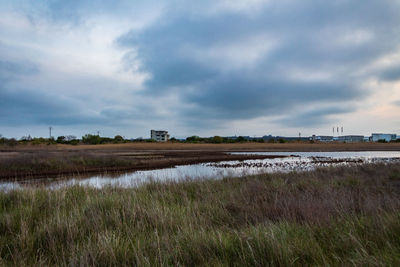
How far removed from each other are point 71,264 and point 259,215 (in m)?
3.75

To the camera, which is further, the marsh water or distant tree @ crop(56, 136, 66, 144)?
distant tree @ crop(56, 136, 66, 144)

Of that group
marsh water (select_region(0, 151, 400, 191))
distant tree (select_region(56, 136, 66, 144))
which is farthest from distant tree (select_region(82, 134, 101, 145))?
marsh water (select_region(0, 151, 400, 191))

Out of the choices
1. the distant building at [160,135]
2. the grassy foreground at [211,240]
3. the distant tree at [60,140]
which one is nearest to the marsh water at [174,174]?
the grassy foreground at [211,240]

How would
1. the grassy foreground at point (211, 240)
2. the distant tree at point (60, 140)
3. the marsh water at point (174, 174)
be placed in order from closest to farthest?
the grassy foreground at point (211, 240)
the marsh water at point (174, 174)
the distant tree at point (60, 140)

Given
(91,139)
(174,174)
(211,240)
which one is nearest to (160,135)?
(91,139)

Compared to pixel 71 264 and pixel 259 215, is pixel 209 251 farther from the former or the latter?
pixel 259 215

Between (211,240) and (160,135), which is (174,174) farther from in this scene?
(160,135)

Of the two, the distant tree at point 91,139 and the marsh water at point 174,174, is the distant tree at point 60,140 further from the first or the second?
the marsh water at point 174,174

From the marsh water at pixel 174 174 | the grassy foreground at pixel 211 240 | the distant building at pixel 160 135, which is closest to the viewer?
the grassy foreground at pixel 211 240

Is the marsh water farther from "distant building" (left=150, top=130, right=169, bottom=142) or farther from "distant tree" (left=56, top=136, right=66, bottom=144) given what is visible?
"distant building" (left=150, top=130, right=169, bottom=142)

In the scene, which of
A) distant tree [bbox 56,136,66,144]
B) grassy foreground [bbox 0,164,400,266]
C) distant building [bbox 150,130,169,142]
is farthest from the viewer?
distant building [bbox 150,130,169,142]

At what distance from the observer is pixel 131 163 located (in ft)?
97.0

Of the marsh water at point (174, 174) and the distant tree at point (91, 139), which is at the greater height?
the distant tree at point (91, 139)

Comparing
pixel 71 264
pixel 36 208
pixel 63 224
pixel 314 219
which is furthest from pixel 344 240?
pixel 36 208
